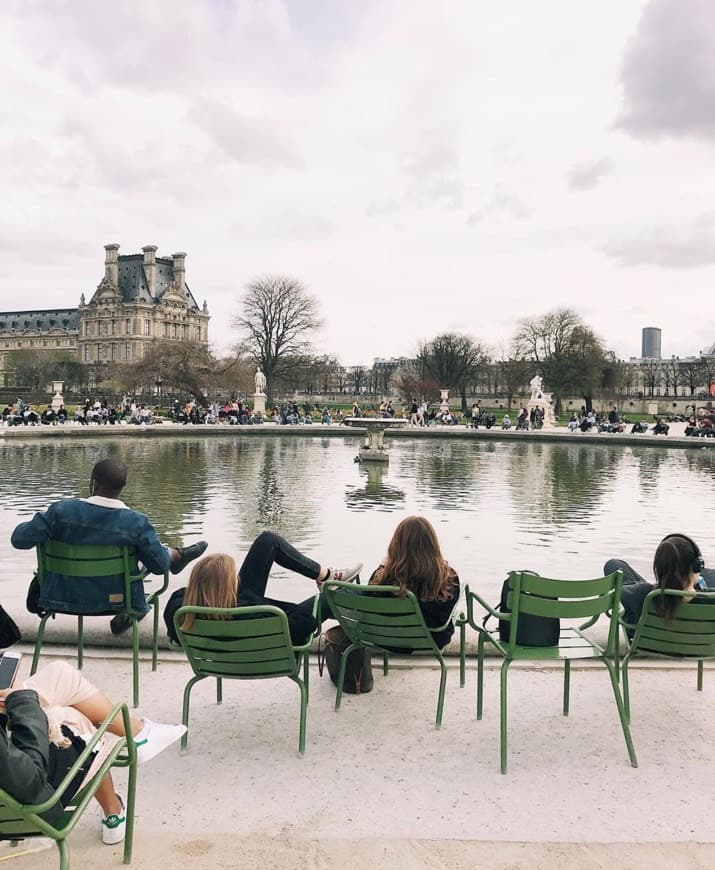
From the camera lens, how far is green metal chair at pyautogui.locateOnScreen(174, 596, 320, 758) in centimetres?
383

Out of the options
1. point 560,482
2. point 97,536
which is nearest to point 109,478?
point 97,536

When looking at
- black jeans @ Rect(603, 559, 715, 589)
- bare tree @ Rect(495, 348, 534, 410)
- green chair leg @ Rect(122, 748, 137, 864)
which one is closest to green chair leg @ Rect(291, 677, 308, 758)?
green chair leg @ Rect(122, 748, 137, 864)

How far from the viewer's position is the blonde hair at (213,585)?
13.3 feet

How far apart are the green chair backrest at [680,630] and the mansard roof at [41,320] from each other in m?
147

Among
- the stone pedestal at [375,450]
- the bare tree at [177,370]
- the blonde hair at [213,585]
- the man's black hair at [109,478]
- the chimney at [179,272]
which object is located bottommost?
the stone pedestal at [375,450]

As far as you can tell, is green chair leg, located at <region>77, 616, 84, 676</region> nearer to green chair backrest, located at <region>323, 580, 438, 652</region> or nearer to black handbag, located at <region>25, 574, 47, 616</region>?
black handbag, located at <region>25, 574, 47, 616</region>

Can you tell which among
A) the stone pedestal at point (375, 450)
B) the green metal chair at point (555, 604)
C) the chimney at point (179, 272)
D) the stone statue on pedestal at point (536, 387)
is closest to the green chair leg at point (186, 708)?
the green metal chair at point (555, 604)

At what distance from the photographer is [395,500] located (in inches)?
618

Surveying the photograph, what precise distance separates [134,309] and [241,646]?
420 ft

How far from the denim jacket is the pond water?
3542 mm

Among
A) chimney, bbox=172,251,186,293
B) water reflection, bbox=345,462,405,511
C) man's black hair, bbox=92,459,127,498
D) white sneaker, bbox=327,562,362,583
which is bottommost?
water reflection, bbox=345,462,405,511

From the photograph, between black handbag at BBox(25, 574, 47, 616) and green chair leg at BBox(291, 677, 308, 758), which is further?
black handbag at BBox(25, 574, 47, 616)

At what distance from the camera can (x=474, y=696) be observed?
4656mm

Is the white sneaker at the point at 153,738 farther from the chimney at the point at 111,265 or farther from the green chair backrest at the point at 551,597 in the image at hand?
the chimney at the point at 111,265
